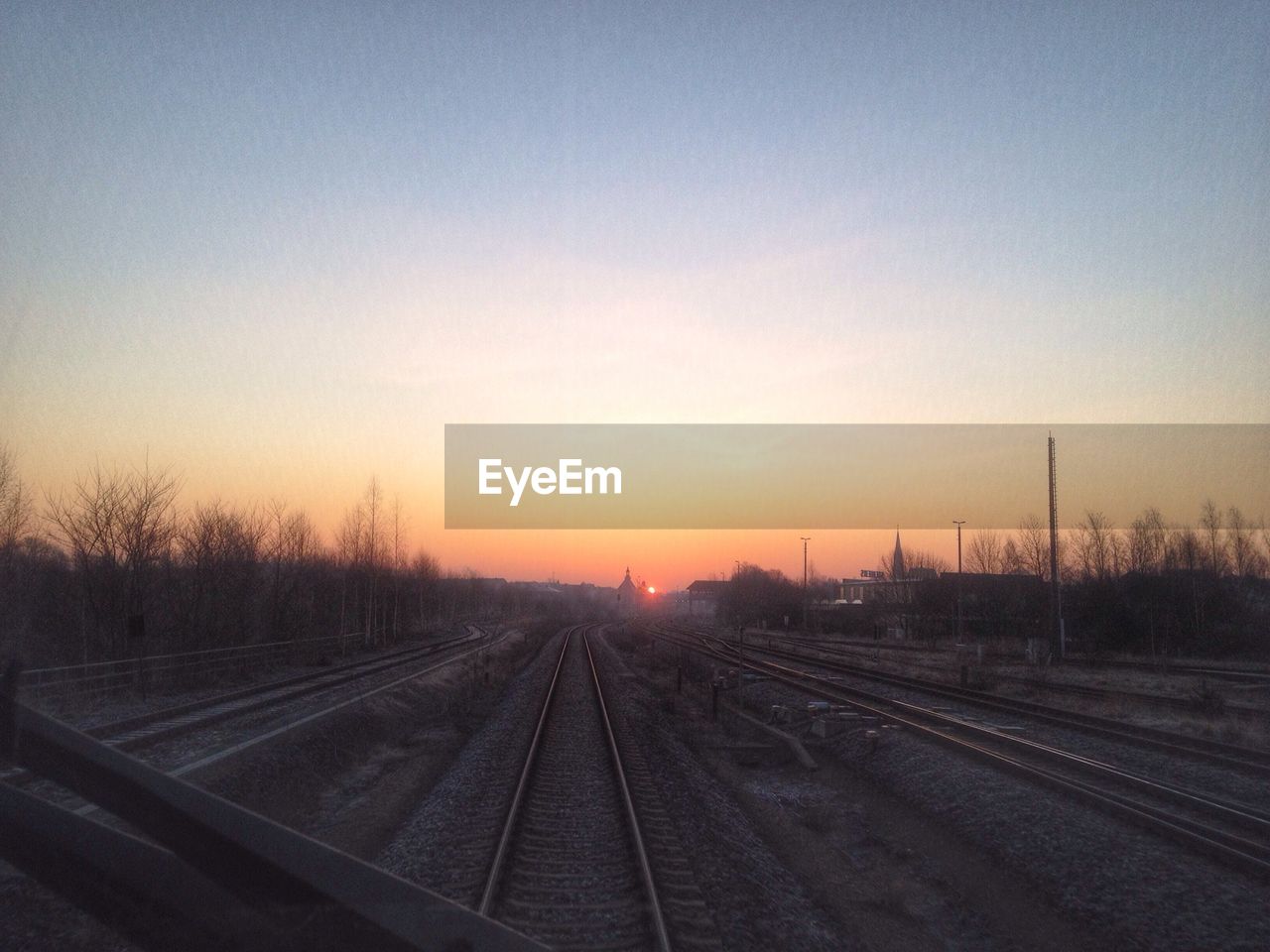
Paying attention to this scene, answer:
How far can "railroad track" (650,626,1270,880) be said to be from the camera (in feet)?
32.3

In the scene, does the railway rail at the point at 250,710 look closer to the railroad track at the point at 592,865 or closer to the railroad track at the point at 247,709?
the railroad track at the point at 247,709

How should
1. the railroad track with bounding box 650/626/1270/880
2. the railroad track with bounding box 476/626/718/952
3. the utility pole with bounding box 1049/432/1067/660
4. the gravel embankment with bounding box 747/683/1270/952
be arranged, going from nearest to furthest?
the railroad track with bounding box 476/626/718/952 → the gravel embankment with bounding box 747/683/1270/952 → the railroad track with bounding box 650/626/1270/880 → the utility pole with bounding box 1049/432/1067/660

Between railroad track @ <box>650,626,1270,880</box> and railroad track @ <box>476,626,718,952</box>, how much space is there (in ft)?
19.5

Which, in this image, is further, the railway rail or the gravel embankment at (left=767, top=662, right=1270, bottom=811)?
the railway rail

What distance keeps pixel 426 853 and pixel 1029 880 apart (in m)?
6.66

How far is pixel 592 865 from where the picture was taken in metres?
9.32

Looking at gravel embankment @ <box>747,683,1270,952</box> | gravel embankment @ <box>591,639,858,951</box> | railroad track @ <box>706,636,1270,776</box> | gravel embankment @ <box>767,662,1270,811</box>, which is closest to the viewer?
gravel embankment @ <box>591,639,858,951</box>

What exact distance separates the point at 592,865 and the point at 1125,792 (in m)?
8.54

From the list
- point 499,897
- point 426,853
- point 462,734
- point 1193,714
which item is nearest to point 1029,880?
point 499,897

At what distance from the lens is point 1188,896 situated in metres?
8.47

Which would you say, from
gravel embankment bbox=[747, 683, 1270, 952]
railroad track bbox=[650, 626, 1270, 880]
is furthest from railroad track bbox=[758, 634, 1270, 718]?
gravel embankment bbox=[747, 683, 1270, 952]

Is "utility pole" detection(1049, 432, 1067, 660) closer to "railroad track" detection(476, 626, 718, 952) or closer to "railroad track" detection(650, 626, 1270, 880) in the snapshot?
"railroad track" detection(650, 626, 1270, 880)

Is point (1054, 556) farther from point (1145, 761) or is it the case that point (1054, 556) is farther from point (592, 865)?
point (592, 865)

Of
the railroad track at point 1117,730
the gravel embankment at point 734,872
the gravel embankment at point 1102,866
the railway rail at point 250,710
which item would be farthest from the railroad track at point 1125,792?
the railway rail at point 250,710
